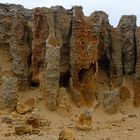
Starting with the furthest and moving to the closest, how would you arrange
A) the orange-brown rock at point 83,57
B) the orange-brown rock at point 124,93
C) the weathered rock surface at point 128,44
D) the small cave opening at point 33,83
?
the weathered rock surface at point 128,44
the orange-brown rock at point 124,93
the small cave opening at point 33,83
the orange-brown rock at point 83,57

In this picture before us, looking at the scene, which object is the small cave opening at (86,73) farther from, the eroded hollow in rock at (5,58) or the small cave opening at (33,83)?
the eroded hollow in rock at (5,58)

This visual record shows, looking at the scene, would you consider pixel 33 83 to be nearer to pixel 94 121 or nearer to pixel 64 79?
pixel 64 79

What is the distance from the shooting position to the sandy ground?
12211mm

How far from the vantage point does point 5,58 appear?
1595 cm

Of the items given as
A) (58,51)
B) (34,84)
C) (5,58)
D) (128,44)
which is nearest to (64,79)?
(34,84)

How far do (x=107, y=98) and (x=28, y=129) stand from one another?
3718 mm

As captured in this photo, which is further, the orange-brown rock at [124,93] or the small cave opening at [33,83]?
the orange-brown rock at [124,93]

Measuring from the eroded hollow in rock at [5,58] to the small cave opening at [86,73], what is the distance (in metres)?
2.35

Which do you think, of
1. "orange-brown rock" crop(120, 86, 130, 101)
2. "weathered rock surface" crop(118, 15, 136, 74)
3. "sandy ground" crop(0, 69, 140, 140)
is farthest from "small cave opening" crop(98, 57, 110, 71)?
"orange-brown rock" crop(120, 86, 130, 101)

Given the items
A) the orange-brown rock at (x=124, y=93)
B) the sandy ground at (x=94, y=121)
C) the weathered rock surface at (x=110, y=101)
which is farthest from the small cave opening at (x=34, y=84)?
the orange-brown rock at (x=124, y=93)

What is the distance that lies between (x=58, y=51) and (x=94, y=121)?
2391 millimetres

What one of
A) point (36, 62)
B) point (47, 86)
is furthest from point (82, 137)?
→ point (36, 62)

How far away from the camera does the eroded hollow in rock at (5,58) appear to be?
615 inches

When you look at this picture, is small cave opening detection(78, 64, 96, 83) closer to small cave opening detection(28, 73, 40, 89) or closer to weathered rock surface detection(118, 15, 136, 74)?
small cave opening detection(28, 73, 40, 89)
